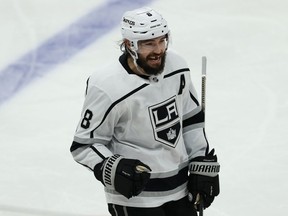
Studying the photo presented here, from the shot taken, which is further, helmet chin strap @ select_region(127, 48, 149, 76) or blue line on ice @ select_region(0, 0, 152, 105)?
blue line on ice @ select_region(0, 0, 152, 105)

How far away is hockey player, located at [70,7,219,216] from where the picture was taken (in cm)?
321

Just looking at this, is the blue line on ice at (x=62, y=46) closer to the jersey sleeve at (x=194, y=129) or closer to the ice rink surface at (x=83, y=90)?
the ice rink surface at (x=83, y=90)

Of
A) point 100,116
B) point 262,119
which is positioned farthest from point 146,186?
point 262,119

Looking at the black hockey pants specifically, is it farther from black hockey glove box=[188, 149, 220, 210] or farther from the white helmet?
the white helmet

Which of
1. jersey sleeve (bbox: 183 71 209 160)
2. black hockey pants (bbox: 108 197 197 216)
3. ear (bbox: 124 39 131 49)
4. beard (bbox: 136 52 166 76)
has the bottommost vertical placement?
black hockey pants (bbox: 108 197 197 216)

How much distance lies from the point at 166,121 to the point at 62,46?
2.89 m

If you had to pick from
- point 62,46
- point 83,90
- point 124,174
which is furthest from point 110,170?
point 62,46

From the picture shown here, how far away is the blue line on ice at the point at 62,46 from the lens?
570 cm

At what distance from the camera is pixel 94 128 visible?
3.25 metres

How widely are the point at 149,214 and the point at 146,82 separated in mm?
462

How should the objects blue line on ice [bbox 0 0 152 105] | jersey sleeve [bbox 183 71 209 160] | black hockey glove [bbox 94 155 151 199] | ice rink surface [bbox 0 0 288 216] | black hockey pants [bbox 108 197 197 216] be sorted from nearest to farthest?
black hockey glove [bbox 94 155 151 199], black hockey pants [bbox 108 197 197 216], jersey sleeve [bbox 183 71 209 160], ice rink surface [bbox 0 0 288 216], blue line on ice [bbox 0 0 152 105]

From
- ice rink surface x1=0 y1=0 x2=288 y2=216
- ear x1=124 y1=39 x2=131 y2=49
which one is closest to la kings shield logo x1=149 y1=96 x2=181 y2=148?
ear x1=124 y1=39 x2=131 y2=49

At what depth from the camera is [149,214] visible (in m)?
3.33

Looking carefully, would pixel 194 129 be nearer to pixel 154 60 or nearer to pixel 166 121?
pixel 166 121
